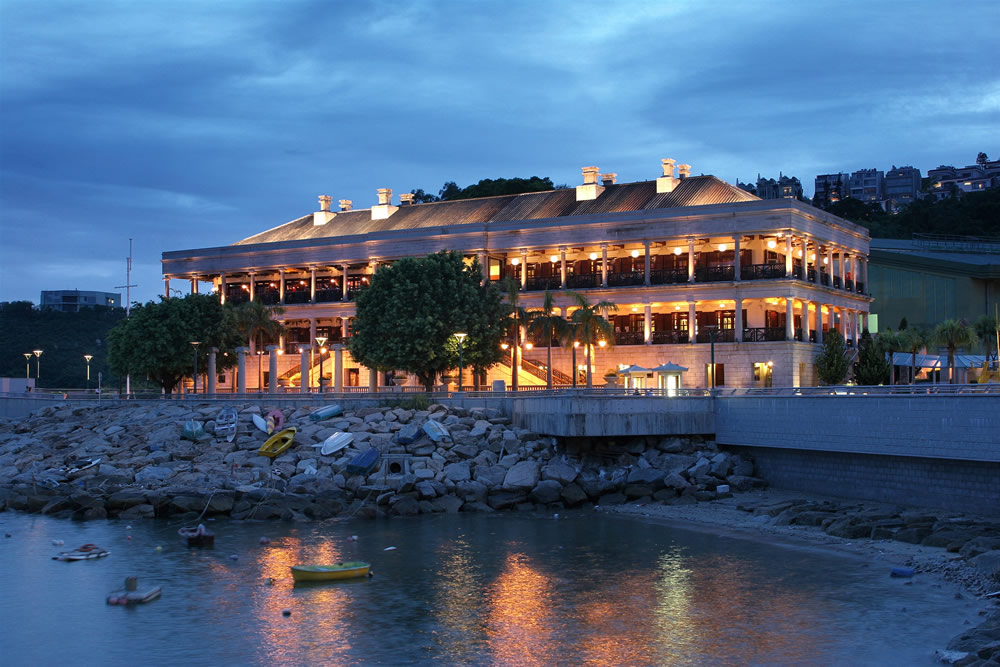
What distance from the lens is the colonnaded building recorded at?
7912 centimetres

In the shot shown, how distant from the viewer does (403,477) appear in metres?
53.4

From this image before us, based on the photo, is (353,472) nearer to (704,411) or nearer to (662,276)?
(704,411)

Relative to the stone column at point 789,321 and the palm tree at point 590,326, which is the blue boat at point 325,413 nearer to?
the palm tree at point 590,326

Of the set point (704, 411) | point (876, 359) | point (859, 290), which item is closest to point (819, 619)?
point (704, 411)

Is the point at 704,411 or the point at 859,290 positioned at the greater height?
the point at 859,290

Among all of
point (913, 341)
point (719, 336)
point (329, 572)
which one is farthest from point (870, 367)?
point (329, 572)

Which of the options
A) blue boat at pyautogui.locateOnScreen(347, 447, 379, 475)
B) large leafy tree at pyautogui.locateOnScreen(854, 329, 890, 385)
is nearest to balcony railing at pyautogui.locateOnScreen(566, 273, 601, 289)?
large leafy tree at pyautogui.locateOnScreen(854, 329, 890, 385)

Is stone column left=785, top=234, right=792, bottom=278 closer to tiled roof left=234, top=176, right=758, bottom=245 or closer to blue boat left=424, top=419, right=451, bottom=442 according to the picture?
tiled roof left=234, top=176, right=758, bottom=245

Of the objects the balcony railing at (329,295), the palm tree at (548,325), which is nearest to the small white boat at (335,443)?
the palm tree at (548,325)

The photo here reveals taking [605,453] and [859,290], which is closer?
[605,453]

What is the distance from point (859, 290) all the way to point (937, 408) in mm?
52244

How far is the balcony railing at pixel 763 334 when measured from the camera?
7875cm

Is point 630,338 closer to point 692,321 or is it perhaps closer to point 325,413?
point 692,321

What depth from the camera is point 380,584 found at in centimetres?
3706
